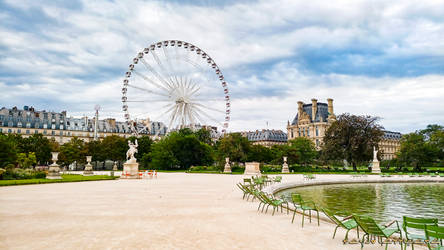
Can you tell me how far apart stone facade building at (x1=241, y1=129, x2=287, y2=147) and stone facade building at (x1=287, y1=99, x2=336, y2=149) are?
18.7m

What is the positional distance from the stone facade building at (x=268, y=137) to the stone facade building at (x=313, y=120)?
18.7 metres

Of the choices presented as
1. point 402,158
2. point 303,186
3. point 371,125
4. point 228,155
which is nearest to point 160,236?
point 303,186

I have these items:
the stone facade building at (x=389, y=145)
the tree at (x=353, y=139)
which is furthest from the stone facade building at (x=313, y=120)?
the tree at (x=353, y=139)

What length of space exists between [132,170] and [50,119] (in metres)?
70.8

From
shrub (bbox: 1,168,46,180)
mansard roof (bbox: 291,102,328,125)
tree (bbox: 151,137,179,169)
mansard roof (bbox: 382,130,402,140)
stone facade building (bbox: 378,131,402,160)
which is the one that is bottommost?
shrub (bbox: 1,168,46,180)

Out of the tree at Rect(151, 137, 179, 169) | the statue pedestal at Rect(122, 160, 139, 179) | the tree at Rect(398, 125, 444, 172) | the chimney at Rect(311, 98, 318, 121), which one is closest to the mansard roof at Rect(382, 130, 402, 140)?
the chimney at Rect(311, 98, 318, 121)

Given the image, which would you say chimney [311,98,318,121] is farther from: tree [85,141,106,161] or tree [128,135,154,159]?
tree [85,141,106,161]

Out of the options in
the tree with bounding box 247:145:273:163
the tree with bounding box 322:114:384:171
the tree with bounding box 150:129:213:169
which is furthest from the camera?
the tree with bounding box 150:129:213:169

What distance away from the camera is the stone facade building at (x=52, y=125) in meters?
84.0

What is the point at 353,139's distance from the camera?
2103 inches

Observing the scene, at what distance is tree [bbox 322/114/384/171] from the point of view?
53.7m

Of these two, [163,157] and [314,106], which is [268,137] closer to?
[314,106]

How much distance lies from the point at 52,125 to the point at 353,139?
78.2 m

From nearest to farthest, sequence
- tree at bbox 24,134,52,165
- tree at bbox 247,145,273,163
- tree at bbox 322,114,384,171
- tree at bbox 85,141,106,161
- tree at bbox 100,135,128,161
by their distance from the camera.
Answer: tree at bbox 322,114,384,171 < tree at bbox 247,145,273,163 < tree at bbox 24,134,52,165 < tree at bbox 100,135,128,161 < tree at bbox 85,141,106,161
